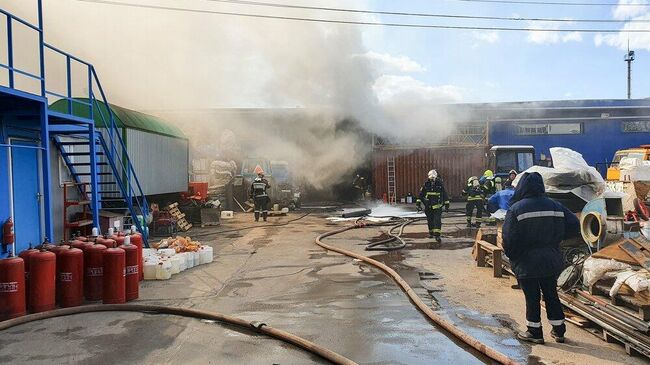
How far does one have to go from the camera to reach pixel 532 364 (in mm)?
4227

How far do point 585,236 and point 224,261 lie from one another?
21.5 feet

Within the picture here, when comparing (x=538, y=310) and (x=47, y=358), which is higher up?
(x=538, y=310)

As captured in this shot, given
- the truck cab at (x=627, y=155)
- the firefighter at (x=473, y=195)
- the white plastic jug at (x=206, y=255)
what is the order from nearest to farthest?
the white plastic jug at (x=206, y=255) → the firefighter at (x=473, y=195) → the truck cab at (x=627, y=155)

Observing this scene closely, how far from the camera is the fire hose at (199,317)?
441 centimetres

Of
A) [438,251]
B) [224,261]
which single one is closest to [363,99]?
[438,251]

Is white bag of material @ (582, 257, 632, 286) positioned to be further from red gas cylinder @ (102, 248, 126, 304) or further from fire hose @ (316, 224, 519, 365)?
red gas cylinder @ (102, 248, 126, 304)

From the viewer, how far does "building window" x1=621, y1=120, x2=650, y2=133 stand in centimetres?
2773

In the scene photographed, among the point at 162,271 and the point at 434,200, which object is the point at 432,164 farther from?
the point at 162,271

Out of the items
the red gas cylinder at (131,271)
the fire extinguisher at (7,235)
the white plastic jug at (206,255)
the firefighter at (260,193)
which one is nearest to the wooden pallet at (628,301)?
the red gas cylinder at (131,271)

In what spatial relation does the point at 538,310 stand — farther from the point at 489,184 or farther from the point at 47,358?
the point at 489,184

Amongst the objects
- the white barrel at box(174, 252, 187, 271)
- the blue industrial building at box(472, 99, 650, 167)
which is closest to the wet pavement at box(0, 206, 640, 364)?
the white barrel at box(174, 252, 187, 271)

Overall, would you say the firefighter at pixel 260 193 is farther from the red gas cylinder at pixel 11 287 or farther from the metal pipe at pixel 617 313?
the metal pipe at pixel 617 313

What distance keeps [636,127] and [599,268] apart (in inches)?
1087

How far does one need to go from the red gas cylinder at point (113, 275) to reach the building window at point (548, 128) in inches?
1002
